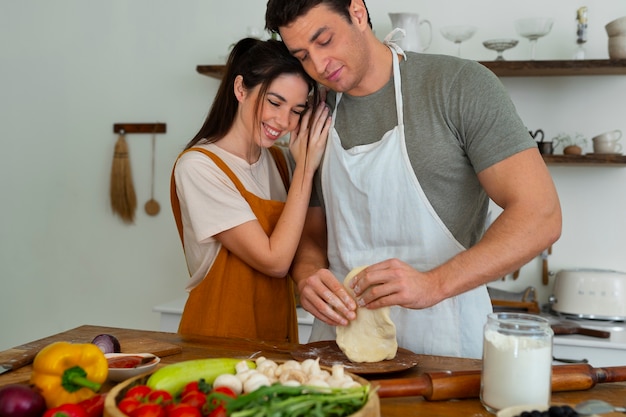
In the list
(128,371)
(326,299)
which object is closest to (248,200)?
(326,299)

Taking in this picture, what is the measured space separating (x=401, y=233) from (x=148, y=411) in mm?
907

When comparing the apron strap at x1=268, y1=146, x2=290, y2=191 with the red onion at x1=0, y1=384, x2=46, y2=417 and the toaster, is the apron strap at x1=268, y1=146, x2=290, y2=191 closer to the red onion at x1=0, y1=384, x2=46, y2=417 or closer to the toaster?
the red onion at x1=0, y1=384, x2=46, y2=417

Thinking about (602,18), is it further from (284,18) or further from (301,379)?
(301,379)

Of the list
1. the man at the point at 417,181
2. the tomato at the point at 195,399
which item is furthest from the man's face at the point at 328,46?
the tomato at the point at 195,399

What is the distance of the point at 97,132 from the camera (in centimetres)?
373

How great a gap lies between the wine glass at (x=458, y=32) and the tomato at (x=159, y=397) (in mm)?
2366

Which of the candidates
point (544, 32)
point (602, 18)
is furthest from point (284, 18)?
point (602, 18)

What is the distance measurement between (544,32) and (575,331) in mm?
1227

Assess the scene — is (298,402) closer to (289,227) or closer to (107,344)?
(107,344)

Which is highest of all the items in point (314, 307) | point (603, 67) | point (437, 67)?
point (603, 67)

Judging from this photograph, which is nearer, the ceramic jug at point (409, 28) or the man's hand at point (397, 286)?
the man's hand at point (397, 286)

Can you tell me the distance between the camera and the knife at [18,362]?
1442mm

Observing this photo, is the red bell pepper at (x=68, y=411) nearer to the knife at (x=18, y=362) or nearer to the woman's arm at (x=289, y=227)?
the knife at (x=18, y=362)

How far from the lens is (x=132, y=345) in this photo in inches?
62.4
